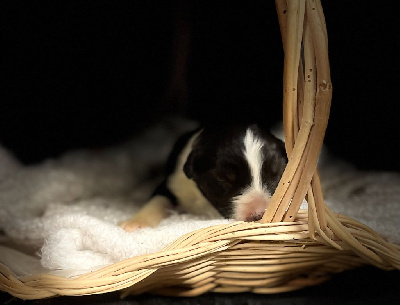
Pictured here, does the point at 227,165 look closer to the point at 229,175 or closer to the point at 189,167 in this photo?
the point at 229,175

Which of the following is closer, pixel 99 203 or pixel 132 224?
pixel 132 224

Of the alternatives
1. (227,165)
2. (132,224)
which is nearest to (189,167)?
(227,165)

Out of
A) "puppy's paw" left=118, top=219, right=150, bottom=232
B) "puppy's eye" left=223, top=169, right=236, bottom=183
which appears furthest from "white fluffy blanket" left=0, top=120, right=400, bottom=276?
"puppy's eye" left=223, top=169, right=236, bottom=183

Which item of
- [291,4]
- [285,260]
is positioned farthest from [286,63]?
[285,260]

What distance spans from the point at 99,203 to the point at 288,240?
108cm

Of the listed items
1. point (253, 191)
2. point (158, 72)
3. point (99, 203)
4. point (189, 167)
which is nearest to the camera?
point (253, 191)

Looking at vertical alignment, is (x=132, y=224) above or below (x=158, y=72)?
below

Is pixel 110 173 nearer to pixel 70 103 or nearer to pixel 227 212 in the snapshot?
pixel 70 103

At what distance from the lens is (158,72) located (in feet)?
8.82

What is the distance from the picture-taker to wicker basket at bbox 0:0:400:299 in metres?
1.27

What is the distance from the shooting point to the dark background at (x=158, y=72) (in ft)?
7.86

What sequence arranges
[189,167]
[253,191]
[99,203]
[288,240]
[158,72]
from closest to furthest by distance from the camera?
[288,240] < [253,191] < [189,167] < [99,203] < [158,72]

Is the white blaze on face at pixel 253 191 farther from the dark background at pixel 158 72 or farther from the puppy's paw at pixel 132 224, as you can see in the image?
→ the dark background at pixel 158 72

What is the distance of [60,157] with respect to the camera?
8.48 feet
